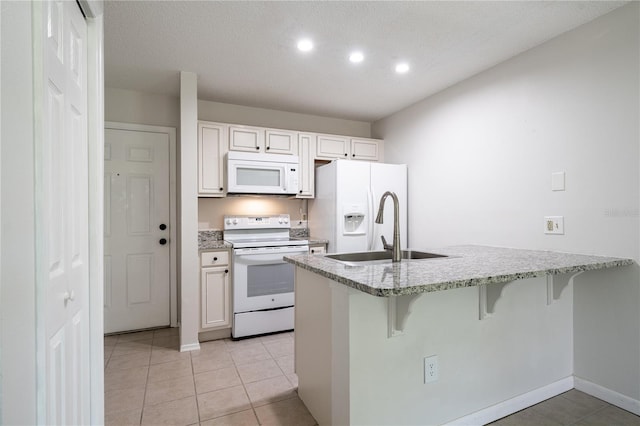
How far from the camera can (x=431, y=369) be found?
5.37ft

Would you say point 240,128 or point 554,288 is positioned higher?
point 240,128

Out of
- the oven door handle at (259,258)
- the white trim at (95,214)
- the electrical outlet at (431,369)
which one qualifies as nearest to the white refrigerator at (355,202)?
the oven door handle at (259,258)

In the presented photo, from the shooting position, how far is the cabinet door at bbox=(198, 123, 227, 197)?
3148mm

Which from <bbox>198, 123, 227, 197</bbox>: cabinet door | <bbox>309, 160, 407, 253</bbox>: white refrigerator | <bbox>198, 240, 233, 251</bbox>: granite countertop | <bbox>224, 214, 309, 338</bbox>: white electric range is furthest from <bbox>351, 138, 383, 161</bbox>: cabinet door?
<bbox>198, 240, 233, 251</bbox>: granite countertop

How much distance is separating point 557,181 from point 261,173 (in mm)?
2451

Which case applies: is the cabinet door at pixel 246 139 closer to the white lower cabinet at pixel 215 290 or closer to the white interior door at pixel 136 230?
the white interior door at pixel 136 230

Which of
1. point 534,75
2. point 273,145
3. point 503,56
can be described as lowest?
point 273,145

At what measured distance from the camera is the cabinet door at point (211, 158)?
315 centimetres

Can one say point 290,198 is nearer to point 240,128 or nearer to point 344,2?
point 240,128

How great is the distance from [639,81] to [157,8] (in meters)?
2.74

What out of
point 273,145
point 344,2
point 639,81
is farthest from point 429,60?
point 273,145

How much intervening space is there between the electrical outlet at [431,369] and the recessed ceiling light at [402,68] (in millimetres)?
2149

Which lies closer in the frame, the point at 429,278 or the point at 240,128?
the point at 429,278

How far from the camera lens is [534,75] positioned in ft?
7.72
